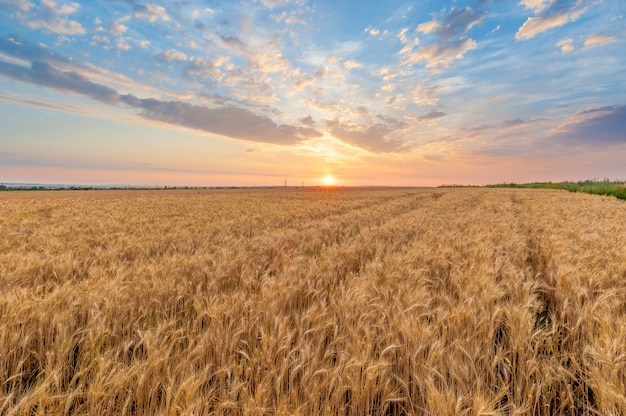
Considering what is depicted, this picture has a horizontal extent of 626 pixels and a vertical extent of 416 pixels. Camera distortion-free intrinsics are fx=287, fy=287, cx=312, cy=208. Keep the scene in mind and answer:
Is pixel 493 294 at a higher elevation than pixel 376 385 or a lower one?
higher

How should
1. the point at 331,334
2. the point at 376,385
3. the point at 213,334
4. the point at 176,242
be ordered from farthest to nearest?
the point at 176,242 → the point at 331,334 → the point at 213,334 → the point at 376,385

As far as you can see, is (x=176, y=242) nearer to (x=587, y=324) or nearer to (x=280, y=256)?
(x=280, y=256)

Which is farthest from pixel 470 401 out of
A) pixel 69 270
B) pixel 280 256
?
pixel 69 270

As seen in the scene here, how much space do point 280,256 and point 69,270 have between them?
3.43 meters

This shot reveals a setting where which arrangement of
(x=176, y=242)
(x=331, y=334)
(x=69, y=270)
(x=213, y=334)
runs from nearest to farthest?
(x=213, y=334) < (x=331, y=334) < (x=69, y=270) < (x=176, y=242)

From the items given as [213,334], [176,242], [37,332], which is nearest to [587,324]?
[213,334]

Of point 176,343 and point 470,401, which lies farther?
point 176,343

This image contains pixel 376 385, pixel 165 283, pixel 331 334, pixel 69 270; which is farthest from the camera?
pixel 69 270

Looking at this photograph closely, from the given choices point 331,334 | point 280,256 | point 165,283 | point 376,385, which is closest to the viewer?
point 376,385

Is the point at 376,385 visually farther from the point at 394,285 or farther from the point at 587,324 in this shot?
the point at 587,324

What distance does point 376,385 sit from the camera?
2.06 metres

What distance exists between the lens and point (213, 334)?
2.44 metres

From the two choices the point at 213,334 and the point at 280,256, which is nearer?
the point at 213,334

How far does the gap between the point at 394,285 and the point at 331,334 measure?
1468 millimetres
